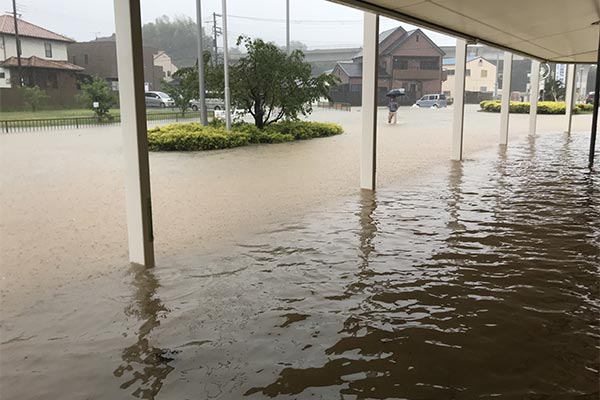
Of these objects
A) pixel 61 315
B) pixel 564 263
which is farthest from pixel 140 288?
pixel 564 263

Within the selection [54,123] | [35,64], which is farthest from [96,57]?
[54,123]

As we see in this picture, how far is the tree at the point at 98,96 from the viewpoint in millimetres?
21938

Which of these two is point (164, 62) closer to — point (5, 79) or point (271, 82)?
point (5, 79)

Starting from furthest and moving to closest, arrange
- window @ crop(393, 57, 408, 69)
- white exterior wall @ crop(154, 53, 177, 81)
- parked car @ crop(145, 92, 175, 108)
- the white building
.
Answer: window @ crop(393, 57, 408, 69) < white exterior wall @ crop(154, 53, 177, 81) < parked car @ crop(145, 92, 175, 108) < the white building

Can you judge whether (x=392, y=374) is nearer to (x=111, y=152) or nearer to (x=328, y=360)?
(x=328, y=360)

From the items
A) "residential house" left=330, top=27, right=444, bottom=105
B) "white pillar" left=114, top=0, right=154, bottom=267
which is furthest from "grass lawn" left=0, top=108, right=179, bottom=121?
"residential house" left=330, top=27, right=444, bottom=105

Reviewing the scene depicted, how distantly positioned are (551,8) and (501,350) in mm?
6156

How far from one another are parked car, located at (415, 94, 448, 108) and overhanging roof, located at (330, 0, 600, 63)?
32662 millimetres

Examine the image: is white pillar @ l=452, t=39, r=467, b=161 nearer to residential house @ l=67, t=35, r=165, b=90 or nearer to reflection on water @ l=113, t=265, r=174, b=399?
reflection on water @ l=113, t=265, r=174, b=399

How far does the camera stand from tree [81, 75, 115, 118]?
21.9m

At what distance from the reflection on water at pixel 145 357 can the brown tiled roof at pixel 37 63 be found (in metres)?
19.1

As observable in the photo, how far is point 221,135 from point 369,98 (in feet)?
26.7

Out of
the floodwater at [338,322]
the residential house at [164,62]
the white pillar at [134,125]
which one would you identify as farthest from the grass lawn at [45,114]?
the floodwater at [338,322]

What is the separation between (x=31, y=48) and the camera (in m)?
20.5
